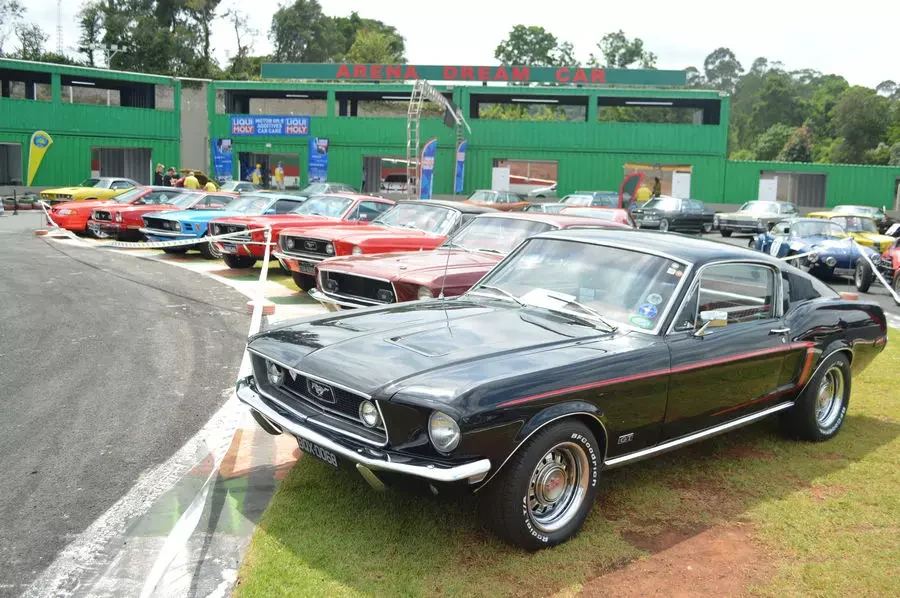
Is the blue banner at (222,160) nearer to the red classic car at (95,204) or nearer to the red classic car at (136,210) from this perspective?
the red classic car at (95,204)

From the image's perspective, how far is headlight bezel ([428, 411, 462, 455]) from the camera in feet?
11.9

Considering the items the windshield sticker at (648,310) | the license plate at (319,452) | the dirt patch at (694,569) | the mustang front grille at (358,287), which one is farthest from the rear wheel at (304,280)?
the dirt patch at (694,569)

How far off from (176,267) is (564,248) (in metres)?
11.3

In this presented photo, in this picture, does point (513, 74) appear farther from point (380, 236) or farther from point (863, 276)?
point (380, 236)

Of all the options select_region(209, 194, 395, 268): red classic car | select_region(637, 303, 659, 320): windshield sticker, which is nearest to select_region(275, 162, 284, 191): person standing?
select_region(209, 194, 395, 268): red classic car

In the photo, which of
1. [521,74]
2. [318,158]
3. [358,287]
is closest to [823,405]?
[358,287]

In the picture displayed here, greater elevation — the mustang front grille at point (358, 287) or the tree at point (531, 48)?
the tree at point (531, 48)

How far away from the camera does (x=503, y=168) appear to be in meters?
40.4

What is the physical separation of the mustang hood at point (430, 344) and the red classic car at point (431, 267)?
6.98ft

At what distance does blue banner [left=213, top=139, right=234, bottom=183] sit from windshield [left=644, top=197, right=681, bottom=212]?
70.2 feet

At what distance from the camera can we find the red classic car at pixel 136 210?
18172 mm

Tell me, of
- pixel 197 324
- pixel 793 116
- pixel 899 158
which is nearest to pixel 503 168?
pixel 197 324

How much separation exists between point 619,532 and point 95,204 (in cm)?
1822

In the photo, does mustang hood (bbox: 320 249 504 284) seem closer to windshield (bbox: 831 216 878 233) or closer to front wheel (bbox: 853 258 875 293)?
front wheel (bbox: 853 258 875 293)
